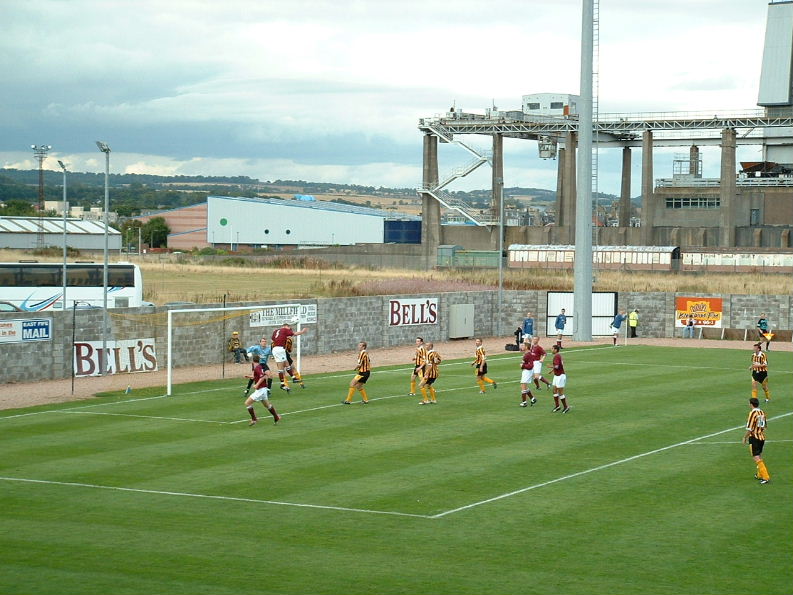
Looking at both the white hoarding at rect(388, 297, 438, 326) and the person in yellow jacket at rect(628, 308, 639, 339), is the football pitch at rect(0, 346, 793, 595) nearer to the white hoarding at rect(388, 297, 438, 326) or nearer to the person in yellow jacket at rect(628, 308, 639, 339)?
the white hoarding at rect(388, 297, 438, 326)

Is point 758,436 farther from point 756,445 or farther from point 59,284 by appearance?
point 59,284

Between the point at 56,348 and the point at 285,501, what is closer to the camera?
the point at 285,501

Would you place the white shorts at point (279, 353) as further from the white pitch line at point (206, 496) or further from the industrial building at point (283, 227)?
the industrial building at point (283, 227)

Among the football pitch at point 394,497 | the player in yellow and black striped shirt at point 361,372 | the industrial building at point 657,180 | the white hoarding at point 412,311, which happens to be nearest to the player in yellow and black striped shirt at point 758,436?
the football pitch at point 394,497

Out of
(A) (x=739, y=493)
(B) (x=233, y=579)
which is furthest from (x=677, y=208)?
(B) (x=233, y=579)

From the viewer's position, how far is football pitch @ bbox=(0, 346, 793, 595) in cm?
1423

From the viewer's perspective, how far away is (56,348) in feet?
119

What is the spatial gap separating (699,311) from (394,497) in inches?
1632

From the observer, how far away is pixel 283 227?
153m

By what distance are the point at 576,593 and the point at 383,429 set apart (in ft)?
43.2

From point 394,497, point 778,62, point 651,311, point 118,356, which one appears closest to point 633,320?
point 651,311

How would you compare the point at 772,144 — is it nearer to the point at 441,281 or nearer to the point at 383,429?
the point at 441,281

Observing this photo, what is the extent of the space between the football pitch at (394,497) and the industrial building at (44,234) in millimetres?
71515

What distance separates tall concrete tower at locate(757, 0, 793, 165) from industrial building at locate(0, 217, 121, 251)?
65.6m
